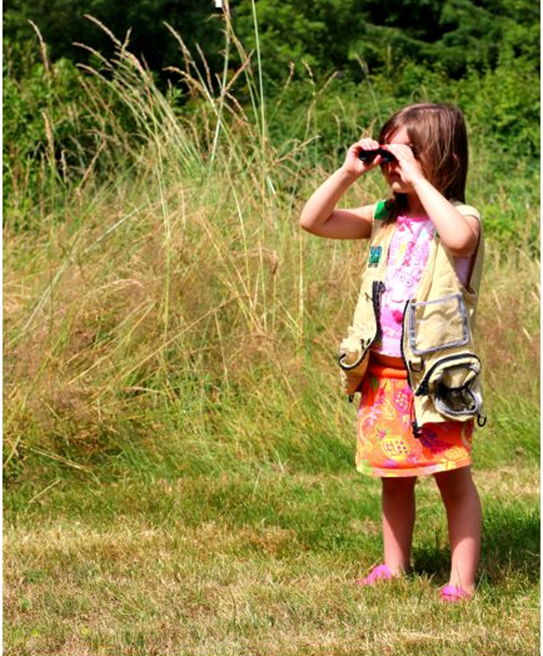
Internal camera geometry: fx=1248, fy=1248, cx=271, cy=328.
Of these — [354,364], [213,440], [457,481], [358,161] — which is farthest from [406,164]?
[213,440]

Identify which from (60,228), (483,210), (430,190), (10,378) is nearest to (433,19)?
(483,210)

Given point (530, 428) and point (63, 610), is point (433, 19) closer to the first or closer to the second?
point (530, 428)

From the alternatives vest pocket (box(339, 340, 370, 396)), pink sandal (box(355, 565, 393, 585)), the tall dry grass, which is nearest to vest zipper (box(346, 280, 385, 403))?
vest pocket (box(339, 340, 370, 396))

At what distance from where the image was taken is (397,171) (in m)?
3.85

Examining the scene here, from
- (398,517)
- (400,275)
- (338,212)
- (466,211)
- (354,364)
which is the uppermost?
(466,211)

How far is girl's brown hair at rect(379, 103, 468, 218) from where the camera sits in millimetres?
3863

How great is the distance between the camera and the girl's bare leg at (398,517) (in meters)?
4.01

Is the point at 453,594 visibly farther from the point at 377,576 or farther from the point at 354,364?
the point at 354,364

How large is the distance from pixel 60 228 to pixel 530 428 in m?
2.67

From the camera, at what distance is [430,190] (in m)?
3.72

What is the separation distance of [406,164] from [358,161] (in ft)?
0.66

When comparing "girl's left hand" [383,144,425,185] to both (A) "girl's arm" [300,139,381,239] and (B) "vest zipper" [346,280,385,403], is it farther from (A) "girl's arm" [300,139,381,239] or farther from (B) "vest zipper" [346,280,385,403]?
(B) "vest zipper" [346,280,385,403]

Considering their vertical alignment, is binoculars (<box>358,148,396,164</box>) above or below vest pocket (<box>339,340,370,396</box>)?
above

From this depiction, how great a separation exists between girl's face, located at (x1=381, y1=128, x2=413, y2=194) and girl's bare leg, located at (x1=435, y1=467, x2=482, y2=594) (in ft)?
2.92
